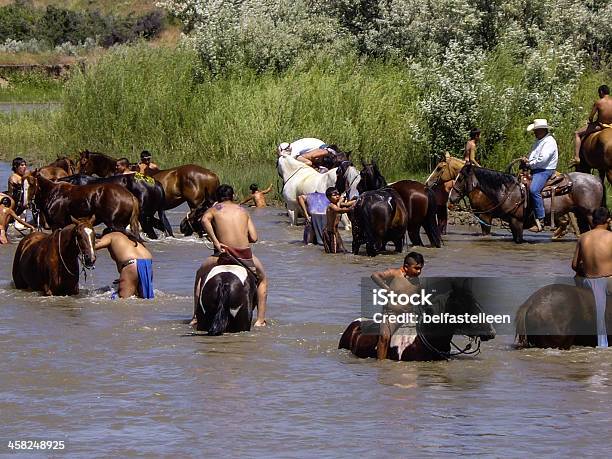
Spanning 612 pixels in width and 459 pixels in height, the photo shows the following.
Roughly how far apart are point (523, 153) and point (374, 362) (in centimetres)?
1599

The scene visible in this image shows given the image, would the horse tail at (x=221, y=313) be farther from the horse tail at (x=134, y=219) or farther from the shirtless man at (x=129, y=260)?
the horse tail at (x=134, y=219)

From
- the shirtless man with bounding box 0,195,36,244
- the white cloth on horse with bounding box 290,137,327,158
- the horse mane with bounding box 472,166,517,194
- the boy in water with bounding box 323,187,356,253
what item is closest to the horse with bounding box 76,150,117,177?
the shirtless man with bounding box 0,195,36,244

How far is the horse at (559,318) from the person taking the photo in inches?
524

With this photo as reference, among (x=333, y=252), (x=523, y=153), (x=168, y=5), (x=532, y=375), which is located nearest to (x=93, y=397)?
(x=532, y=375)

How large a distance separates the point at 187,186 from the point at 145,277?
8.70 meters

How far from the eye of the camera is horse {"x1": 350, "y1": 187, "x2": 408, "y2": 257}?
2105 centimetres

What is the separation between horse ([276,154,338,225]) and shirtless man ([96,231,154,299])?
324 inches

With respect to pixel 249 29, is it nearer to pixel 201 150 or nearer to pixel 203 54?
pixel 203 54

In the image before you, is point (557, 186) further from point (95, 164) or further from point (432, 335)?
point (432, 335)

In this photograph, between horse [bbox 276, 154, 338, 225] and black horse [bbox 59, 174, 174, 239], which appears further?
horse [bbox 276, 154, 338, 225]

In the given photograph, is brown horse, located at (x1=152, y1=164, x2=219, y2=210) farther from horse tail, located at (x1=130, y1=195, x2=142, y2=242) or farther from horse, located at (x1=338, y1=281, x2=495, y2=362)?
horse, located at (x1=338, y1=281, x2=495, y2=362)

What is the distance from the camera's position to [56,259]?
1705cm

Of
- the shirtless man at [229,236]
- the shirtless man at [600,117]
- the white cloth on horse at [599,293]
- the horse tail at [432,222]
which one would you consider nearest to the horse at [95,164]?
the horse tail at [432,222]

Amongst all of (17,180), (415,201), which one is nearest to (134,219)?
(17,180)
